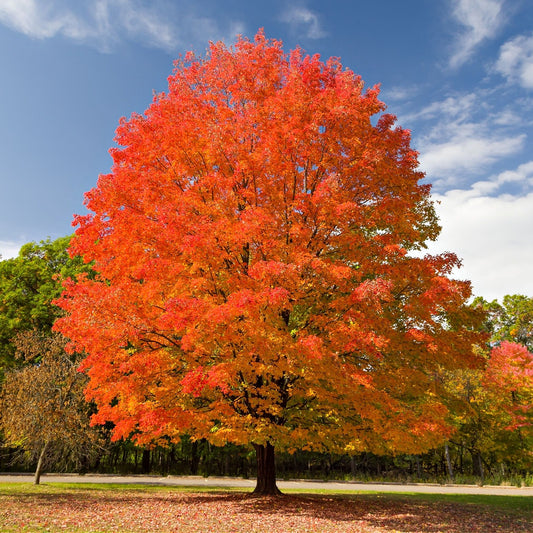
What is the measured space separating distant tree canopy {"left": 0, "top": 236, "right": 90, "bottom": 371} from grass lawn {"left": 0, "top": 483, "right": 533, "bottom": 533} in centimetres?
1838

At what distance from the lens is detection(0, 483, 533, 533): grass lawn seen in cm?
1073

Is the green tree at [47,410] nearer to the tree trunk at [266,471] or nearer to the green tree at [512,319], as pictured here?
the tree trunk at [266,471]

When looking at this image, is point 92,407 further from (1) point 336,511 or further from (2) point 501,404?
(2) point 501,404

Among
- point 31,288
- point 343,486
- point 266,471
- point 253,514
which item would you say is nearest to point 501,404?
point 343,486

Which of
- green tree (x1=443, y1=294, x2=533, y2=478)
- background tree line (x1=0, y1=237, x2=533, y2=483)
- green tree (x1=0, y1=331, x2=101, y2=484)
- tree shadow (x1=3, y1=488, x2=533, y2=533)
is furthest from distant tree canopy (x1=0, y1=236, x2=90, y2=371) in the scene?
green tree (x1=443, y1=294, x2=533, y2=478)

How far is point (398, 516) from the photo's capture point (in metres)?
13.1

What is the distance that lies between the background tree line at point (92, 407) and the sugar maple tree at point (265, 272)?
2.79m

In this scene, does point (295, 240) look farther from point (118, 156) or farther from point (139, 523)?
point (139, 523)

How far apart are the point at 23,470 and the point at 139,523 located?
109 ft

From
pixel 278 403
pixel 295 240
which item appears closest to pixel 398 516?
pixel 278 403

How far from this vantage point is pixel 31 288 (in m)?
35.8

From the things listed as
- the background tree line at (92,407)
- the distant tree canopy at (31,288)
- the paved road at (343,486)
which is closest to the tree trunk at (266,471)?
the background tree line at (92,407)

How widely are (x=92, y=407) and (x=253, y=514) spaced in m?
22.8

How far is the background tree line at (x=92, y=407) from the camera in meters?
20.8
